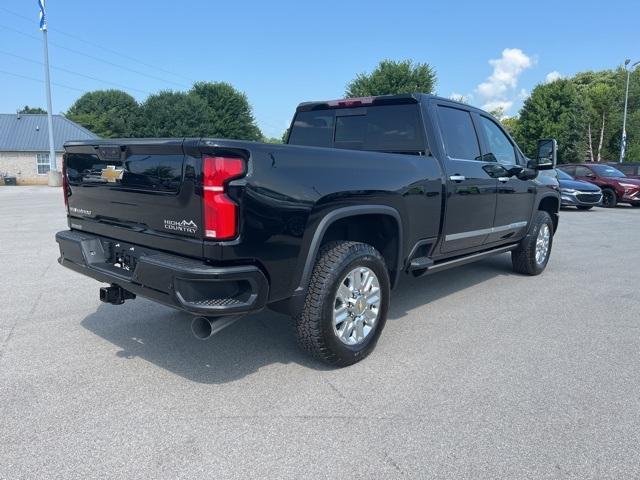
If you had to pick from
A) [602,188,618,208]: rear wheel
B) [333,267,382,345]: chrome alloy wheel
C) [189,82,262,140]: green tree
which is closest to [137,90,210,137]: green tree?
[189,82,262,140]: green tree

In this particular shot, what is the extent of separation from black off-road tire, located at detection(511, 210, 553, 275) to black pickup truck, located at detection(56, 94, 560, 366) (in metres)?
1.46

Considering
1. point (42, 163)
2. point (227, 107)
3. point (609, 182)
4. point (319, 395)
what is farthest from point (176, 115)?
point (319, 395)

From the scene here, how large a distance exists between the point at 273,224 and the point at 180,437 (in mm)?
1246

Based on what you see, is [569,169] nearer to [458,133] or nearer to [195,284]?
[458,133]

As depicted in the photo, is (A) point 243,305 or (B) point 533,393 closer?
(A) point 243,305

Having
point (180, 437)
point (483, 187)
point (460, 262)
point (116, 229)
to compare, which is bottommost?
point (180, 437)

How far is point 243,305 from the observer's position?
2787 mm

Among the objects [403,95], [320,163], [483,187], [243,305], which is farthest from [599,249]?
[243,305]

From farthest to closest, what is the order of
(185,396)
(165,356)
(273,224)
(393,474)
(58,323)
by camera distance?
1. (58,323)
2. (165,356)
3. (185,396)
4. (273,224)
5. (393,474)

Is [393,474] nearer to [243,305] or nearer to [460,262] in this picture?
[243,305]

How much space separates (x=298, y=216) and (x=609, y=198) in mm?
18455

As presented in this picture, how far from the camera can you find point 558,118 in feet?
143

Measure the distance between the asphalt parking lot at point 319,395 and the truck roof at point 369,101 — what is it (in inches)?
78.2

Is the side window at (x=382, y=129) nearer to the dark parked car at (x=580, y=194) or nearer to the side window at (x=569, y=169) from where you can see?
the dark parked car at (x=580, y=194)
